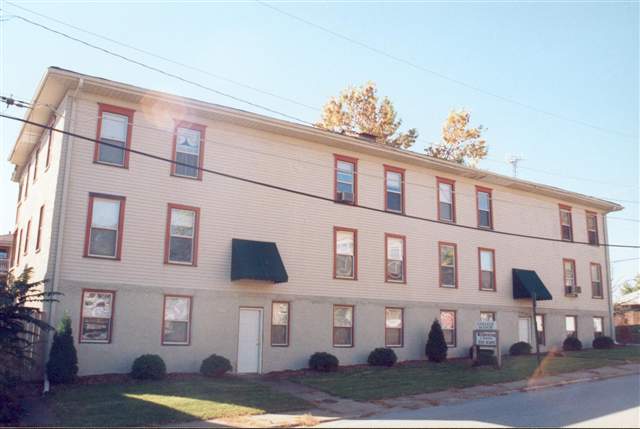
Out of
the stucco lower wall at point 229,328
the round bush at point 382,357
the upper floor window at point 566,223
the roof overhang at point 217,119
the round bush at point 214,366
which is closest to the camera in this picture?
the stucco lower wall at point 229,328

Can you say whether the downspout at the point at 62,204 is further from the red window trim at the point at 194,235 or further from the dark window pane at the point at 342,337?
the dark window pane at the point at 342,337

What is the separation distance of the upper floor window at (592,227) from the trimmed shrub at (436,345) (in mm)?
14136

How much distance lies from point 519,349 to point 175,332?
16664mm

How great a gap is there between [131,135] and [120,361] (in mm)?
7484

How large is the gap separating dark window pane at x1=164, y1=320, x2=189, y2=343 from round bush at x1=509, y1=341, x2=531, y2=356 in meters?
16.0

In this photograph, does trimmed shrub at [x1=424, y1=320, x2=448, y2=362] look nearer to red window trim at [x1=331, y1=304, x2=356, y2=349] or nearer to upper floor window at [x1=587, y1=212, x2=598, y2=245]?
red window trim at [x1=331, y1=304, x2=356, y2=349]

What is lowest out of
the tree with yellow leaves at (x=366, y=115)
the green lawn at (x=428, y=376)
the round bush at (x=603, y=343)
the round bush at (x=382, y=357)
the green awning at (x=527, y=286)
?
the green lawn at (x=428, y=376)

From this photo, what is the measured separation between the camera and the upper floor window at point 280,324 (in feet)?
73.3

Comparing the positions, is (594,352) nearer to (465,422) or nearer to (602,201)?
(602,201)

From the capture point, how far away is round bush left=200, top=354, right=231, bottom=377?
20.0 meters

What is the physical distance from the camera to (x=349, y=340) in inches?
948

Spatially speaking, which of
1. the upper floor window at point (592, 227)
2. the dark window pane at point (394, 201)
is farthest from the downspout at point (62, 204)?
the upper floor window at point (592, 227)

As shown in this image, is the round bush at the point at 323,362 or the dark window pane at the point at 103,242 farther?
the round bush at the point at 323,362

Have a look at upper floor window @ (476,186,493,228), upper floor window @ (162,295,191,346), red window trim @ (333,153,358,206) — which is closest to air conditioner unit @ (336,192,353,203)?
red window trim @ (333,153,358,206)
